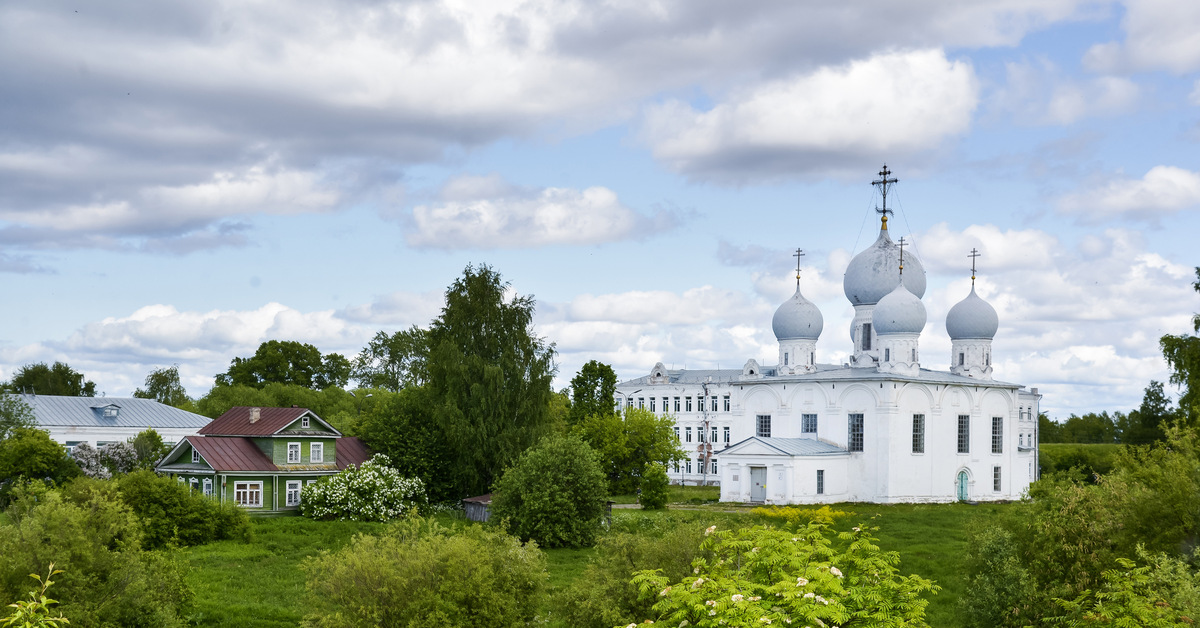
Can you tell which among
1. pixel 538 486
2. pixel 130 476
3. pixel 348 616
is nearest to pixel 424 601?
pixel 348 616

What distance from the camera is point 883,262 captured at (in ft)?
177

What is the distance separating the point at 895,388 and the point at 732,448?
7.86m

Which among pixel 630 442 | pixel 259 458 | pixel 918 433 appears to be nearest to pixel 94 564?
pixel 259 458

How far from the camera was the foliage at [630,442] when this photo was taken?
53719mm

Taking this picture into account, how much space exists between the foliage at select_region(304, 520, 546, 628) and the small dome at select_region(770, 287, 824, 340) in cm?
3876

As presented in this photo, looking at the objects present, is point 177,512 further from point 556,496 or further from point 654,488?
point 654,488

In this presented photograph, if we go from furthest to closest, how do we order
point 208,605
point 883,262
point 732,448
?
point 883,262, point 732,448, point 208,605

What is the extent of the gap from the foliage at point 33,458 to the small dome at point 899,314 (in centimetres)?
3537

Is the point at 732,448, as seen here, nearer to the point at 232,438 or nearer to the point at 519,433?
the point at 519,433

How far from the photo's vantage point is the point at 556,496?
3266 centimetres

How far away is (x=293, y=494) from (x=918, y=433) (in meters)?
27.9

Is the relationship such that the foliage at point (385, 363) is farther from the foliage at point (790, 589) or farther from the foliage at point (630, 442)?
the foliage at point (790, 589)

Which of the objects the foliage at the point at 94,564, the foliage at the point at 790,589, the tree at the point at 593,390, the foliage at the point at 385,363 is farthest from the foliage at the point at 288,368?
the foliage at the point at 790,589

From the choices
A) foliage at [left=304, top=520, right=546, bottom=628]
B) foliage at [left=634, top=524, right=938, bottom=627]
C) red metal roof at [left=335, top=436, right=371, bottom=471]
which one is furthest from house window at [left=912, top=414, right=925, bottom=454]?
foliage at [left=634, top=524, right=938, bottom=627]
